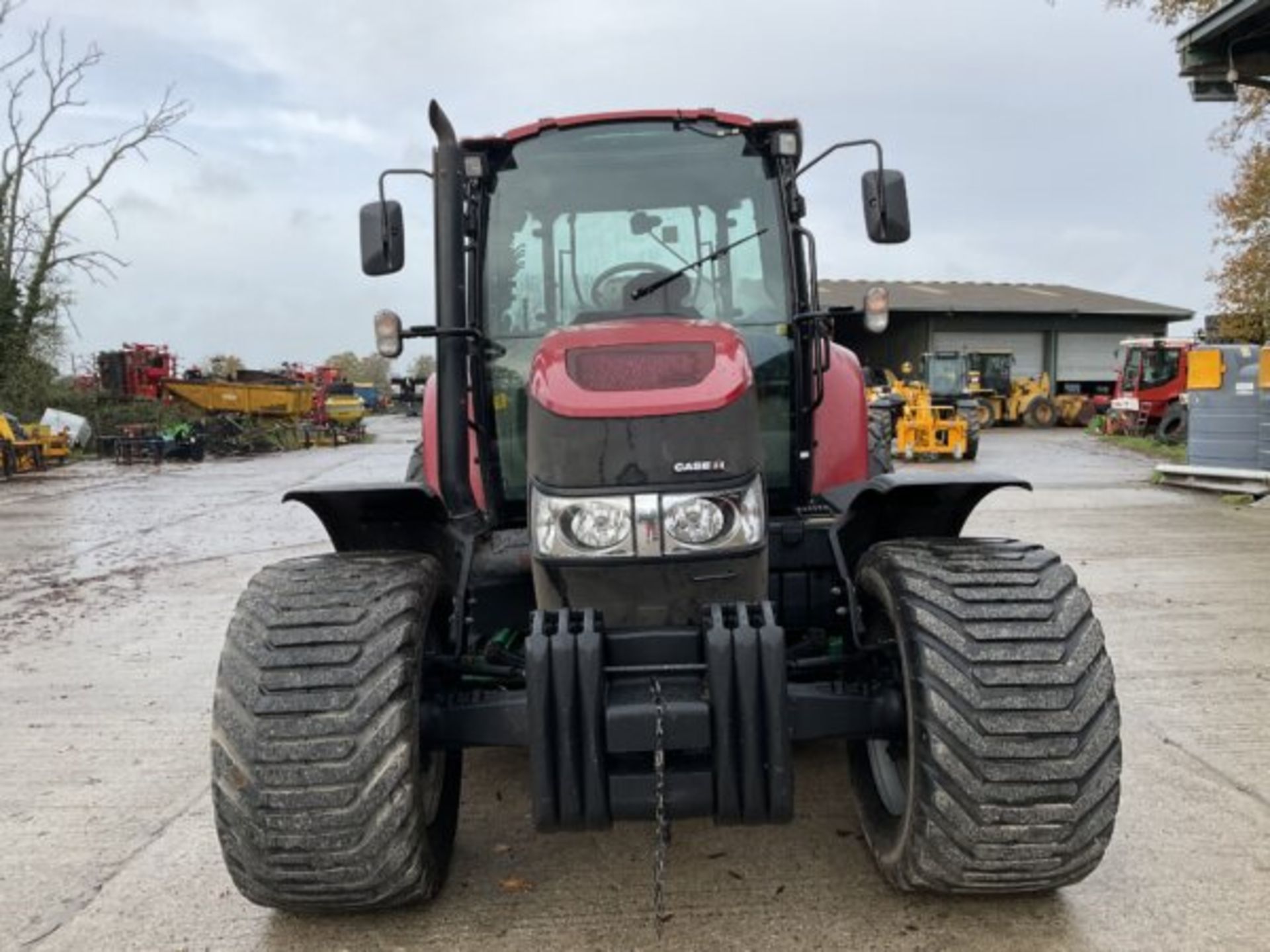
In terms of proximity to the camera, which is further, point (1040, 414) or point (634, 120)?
point (1040, 414)

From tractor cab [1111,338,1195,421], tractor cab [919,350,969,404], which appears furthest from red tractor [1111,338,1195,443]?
tractor cab [919,350,969,404]

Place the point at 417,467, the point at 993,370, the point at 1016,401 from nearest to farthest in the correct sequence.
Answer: the point at 417,467 < the point at 1016,401 < the point at 993,370

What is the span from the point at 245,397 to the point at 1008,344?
95.4ft

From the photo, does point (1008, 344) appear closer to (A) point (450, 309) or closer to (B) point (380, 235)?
(B) point (380, 235)

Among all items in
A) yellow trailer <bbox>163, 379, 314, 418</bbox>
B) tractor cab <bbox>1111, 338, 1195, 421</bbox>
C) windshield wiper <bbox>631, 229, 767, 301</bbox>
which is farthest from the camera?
yellow trailer <bbox>163, 379, 314, 418</bbox>

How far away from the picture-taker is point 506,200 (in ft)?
12.4

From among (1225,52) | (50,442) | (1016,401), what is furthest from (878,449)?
(1016,401)

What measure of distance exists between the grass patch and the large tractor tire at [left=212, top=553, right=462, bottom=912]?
744 inches

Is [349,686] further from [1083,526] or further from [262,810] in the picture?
[1083,526]

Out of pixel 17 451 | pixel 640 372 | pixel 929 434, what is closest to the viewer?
pixel 640 372

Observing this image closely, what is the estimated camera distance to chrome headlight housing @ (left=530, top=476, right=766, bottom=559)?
274 centimetres

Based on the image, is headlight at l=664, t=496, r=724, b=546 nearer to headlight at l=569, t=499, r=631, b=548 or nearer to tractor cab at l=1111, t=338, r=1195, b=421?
headlight at l=569, t=499, r=631, b=548

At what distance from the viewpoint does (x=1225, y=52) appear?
999cm

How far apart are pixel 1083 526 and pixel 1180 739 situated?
7.08m
